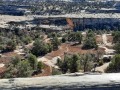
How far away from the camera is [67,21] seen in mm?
100750

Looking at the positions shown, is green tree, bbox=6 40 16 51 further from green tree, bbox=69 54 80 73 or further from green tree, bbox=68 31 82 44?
green tree, bbox=69 54 80 73

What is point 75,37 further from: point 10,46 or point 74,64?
point 74,64

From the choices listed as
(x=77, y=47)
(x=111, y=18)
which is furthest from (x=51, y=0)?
(x=77, y=47)

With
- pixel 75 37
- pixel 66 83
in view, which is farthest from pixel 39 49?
pixel 66 83

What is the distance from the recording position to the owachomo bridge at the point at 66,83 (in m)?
15.0

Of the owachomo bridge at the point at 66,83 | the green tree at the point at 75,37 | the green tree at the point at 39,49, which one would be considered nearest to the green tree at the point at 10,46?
the green tree at the point at 39,49

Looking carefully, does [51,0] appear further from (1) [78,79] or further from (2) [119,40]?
(1) [78,79]

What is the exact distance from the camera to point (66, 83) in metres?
15.2

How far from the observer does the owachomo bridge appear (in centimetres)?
1499

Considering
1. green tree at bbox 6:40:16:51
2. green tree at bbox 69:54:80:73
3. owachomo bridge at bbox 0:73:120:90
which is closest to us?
owachomo bridge at bbox 0:73:120:90

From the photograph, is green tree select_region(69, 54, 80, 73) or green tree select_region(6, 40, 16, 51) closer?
green tree select_region(69, 54, 80, 73)

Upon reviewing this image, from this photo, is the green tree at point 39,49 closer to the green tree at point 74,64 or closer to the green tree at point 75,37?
the green tree at point 75,37

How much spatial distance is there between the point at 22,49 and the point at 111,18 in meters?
52.2

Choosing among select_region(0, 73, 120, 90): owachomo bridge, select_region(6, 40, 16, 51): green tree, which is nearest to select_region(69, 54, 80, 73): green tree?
select_region(0, 73, 120, 90): owachomo bridge
